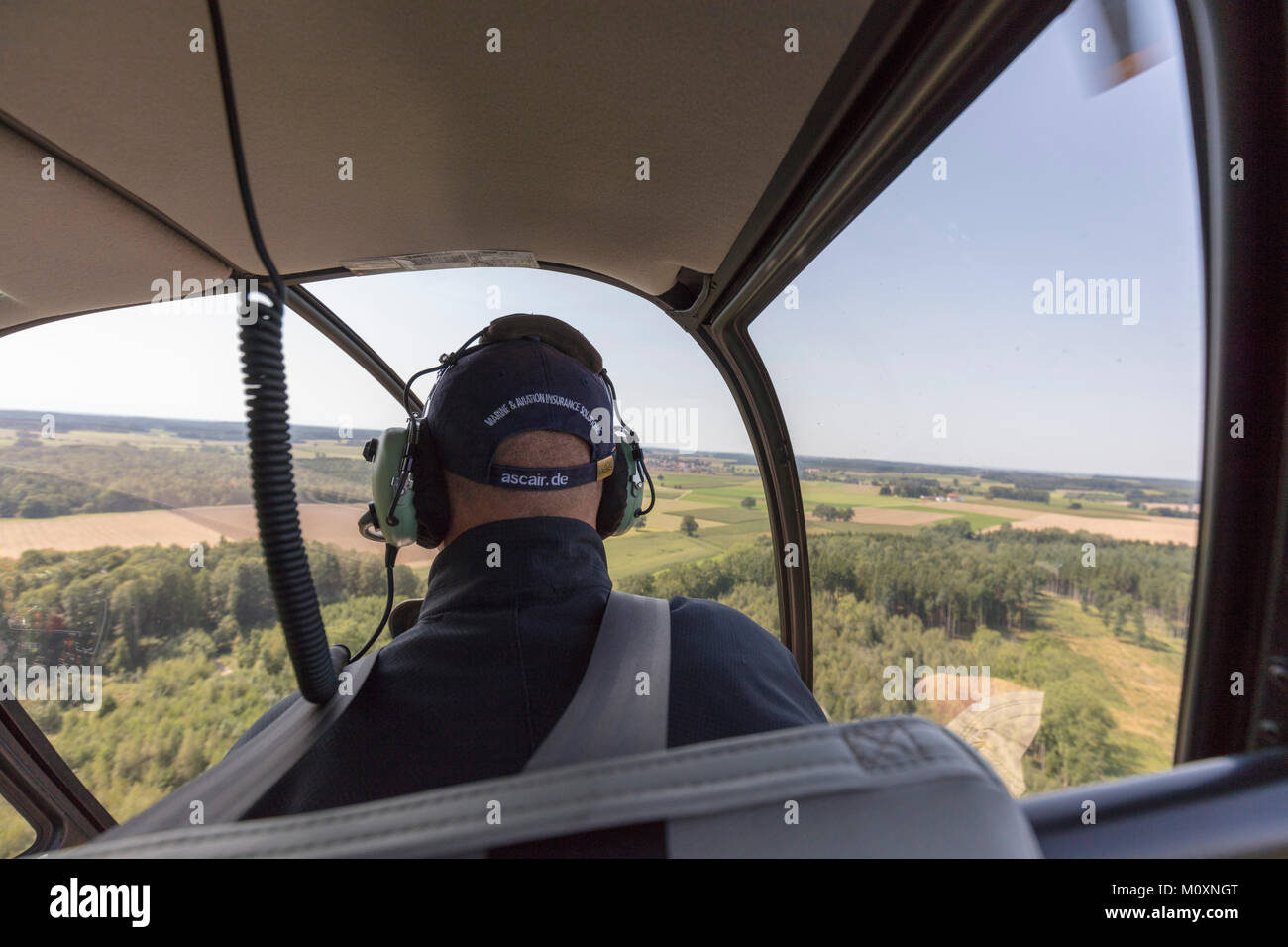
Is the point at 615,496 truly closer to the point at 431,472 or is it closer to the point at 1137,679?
the point at 431,472

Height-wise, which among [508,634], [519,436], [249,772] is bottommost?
[249,772]

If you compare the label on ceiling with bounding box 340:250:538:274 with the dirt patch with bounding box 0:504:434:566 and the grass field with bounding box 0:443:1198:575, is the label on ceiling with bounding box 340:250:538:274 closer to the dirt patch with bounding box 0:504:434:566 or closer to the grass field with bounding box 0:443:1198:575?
the grass field with bounding box 0:443:1198:575

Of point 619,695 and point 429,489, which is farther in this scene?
point 429,489

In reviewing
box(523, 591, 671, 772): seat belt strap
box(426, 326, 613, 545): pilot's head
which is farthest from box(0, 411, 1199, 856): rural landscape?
box(523, 591, 671, 772): seat belt strap

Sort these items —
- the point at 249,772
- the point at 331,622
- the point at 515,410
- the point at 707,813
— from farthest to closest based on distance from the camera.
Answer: the point at 331,622, the point at 515,410, the point at 249,772, the point at 707,813

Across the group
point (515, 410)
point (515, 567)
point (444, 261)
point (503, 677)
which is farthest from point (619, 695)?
point (444, 261)

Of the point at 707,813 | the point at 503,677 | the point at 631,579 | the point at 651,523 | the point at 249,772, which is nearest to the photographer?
the point at 707,813
